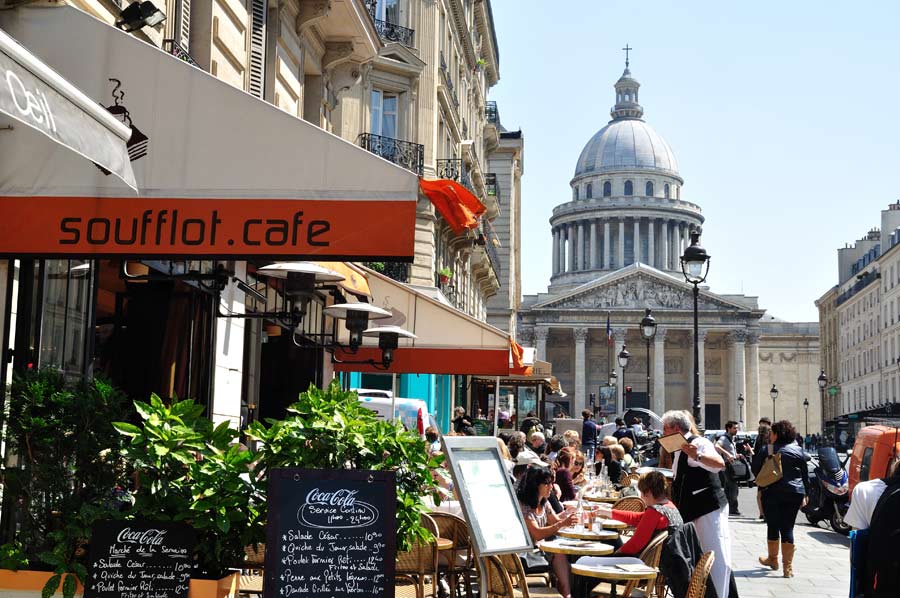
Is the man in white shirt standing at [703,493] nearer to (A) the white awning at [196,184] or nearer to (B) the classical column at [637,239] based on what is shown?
(A) the white awning at [196,184]

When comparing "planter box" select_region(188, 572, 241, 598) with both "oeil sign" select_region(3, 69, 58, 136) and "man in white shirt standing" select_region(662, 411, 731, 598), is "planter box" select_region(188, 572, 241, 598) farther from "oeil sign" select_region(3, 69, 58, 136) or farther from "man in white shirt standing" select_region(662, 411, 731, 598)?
"man in white shirt standing" select_region(662, 411, 731, 598)

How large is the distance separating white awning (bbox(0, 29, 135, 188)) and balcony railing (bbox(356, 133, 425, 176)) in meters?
21.1

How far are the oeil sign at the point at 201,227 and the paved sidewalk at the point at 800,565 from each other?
7.29 m

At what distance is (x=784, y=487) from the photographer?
42.9ft

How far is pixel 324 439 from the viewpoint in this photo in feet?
18.7

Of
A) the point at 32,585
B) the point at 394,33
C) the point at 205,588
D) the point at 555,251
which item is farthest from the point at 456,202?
the point at 555,251

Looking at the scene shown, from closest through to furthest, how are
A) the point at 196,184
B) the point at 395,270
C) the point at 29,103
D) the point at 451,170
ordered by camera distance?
the point at 29,103
the point at 196,184
the point at 395,270
the point at 451,170

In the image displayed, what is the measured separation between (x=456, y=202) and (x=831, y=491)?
37.6 feet

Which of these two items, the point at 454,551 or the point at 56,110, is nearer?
the point at 56,110

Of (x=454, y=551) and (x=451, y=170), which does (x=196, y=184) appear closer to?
(x=454, y=551)

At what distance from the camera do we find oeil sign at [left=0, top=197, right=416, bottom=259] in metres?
5.95

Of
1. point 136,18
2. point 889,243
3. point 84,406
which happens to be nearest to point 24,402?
point 84,406

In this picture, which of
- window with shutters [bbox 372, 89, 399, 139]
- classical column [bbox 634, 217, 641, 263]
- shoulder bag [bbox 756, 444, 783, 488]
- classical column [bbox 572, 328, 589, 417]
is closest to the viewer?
shoulder bag [bbox 756, 444, 783, 488]

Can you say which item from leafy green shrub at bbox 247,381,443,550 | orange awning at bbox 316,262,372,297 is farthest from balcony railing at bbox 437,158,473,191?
leafy green shrub at bbox 247,381,443,550
